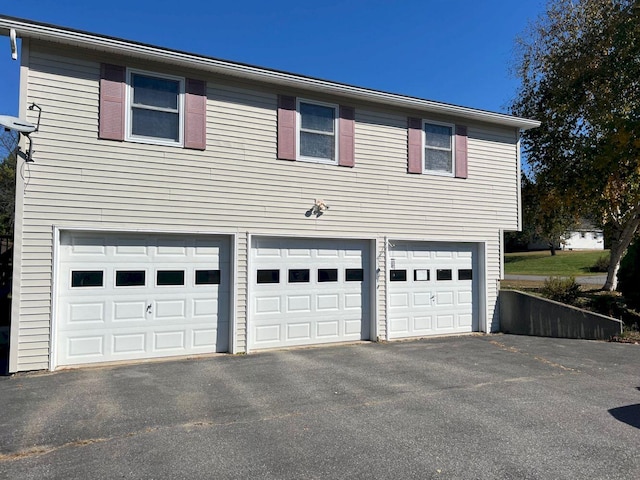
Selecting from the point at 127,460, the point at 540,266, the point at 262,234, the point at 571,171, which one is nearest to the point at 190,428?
the point at 127,460

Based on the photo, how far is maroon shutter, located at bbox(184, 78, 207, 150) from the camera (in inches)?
299

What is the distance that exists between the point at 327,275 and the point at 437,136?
417 centimetres

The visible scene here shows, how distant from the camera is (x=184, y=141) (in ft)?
24.8

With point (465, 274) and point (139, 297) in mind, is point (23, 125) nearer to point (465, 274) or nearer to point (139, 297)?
point (139, 297)

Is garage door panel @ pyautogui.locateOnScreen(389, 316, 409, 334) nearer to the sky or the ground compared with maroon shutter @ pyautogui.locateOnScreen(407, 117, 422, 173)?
nearer to the ground

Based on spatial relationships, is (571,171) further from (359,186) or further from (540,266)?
(540,266)

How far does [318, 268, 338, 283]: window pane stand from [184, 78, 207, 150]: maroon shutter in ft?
10.8

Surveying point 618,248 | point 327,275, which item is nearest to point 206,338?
point 327,275

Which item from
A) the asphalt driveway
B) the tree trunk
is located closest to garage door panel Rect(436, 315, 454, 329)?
the asphalt driveway

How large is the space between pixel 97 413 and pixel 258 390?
74.3 inches

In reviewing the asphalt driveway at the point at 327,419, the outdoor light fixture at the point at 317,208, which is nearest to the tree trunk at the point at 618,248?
the asphalt driveway at the point at 327,419

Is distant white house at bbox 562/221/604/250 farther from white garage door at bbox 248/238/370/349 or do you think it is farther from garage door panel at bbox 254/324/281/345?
garage door panel at bbox 254/324/281/345

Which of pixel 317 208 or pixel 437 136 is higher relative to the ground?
pixel 437 136

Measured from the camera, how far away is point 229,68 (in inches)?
302
